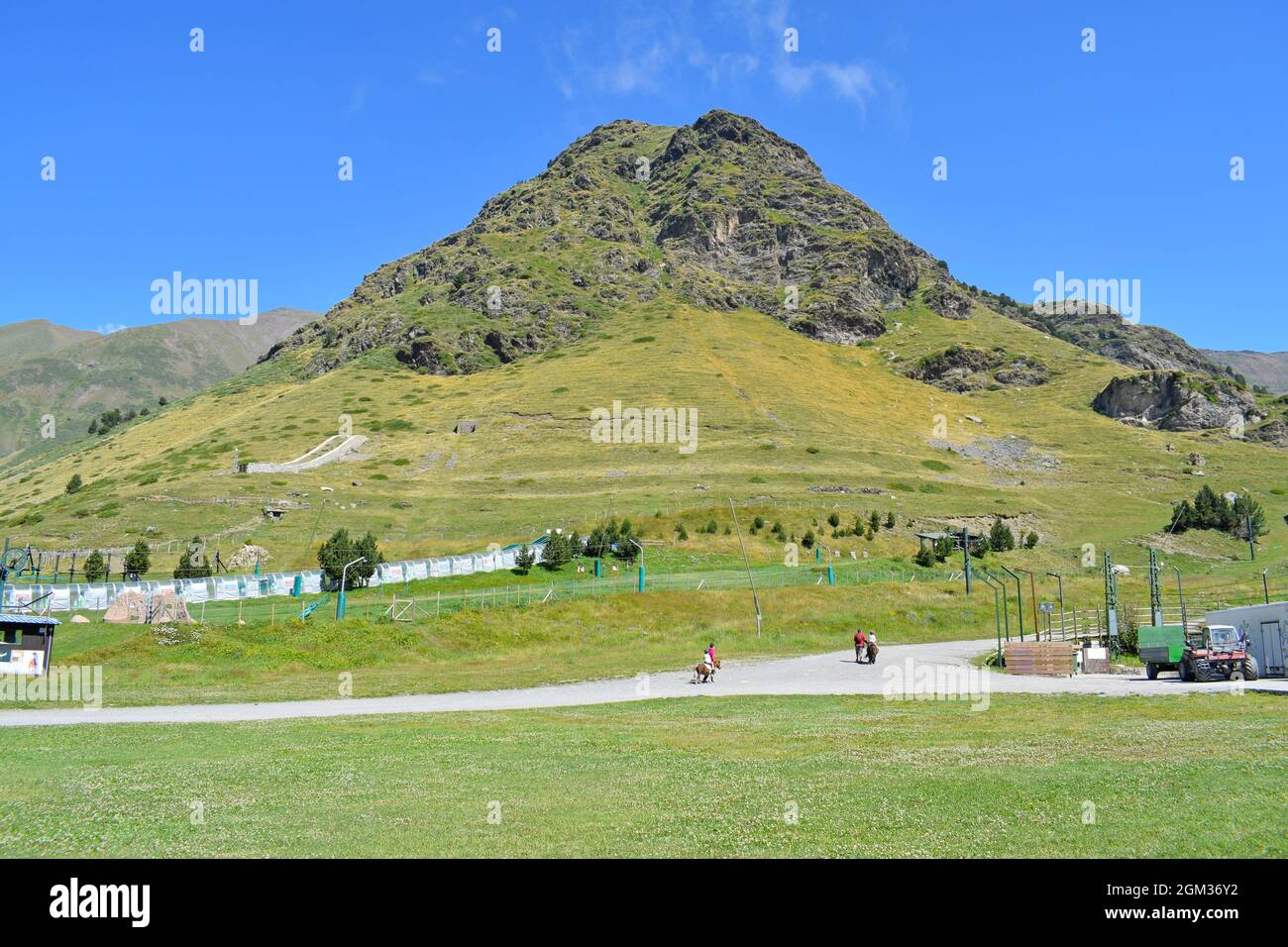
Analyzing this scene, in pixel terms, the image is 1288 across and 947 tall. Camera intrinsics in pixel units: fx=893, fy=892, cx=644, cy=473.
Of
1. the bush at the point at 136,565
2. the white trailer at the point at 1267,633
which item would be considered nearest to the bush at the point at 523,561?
the bush at the point at 136,565

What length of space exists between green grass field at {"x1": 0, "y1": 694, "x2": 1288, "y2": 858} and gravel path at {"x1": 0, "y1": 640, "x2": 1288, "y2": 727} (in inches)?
167

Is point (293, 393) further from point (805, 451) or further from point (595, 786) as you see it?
point (595, 786)

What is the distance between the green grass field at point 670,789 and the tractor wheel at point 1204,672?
11.8 meters

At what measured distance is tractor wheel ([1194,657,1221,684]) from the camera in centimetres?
3194

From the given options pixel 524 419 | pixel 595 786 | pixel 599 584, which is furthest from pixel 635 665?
pixel 524 419

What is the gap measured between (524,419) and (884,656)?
11048 cm

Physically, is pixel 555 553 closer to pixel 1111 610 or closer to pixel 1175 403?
pixel 1111 610

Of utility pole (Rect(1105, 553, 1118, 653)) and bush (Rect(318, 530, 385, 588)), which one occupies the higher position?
bush (Rect(318, 530, 385, 588))

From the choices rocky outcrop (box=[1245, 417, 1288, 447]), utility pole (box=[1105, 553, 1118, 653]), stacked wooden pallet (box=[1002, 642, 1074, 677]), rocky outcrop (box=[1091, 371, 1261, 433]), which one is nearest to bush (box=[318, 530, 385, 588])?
stacked wooden pallet (box=[1002, 642, 1074, 677])

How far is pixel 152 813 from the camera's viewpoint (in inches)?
456

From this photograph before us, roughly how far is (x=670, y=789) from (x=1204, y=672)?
27.4 metres

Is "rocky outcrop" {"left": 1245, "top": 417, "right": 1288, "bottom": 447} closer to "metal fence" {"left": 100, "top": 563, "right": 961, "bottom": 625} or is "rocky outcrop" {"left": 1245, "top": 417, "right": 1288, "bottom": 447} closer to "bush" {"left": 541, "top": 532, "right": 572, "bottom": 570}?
"metal fence" {"left": 100, "top": 563, "right": 961, "bottom": 625}

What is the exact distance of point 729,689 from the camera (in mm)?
32688

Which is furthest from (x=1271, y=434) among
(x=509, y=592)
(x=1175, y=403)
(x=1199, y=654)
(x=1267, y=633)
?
(x=509, y=592)
